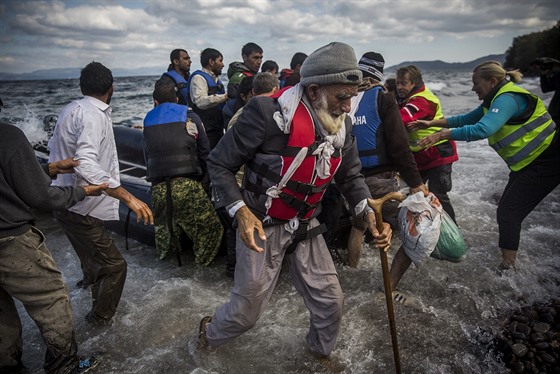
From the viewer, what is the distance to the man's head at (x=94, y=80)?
295cm

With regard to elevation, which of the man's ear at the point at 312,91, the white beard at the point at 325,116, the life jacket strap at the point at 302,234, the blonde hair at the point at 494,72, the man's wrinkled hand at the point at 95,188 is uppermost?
the blonde hair at the point at 494,72

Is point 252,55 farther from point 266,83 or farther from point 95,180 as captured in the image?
point 95,180

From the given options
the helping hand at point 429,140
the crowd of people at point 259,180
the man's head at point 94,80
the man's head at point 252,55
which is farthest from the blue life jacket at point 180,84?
the helping hand at point 429,140

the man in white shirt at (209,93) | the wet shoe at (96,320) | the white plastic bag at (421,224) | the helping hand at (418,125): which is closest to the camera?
the white plastic bag at (421,224)

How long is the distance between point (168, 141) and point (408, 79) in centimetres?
275

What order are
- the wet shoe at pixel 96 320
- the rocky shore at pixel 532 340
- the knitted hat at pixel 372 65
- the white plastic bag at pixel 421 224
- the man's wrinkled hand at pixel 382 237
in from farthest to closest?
the knitted hat at pixel 372 65
the wet shoe at pixel 96 320
the white plastic bag at pixel 421 224
the rocky shore at pixel 532 340
the man's wrinkled hand at pixel 382 237

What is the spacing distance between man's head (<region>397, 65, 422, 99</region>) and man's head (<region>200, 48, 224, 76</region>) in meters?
3.10

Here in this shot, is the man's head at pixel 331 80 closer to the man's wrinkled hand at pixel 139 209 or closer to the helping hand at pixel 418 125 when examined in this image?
the man's wrinkled hand at pixel 139 209

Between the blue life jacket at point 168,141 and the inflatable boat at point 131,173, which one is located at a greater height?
the blue life jacket at point 168,141

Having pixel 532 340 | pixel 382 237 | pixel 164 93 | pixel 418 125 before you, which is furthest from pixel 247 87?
pixel 532 340

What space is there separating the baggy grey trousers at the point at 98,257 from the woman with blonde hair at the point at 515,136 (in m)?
3.13

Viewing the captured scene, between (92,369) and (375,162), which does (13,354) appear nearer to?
(92,369)

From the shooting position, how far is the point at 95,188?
262cm

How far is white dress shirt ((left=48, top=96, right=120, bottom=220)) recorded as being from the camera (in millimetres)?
2730
